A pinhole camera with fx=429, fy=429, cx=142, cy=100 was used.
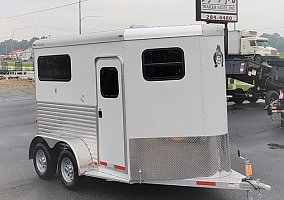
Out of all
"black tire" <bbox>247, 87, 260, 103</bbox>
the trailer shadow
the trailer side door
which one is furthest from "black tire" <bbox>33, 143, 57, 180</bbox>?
"black tire" <bbox>247, 87, 260, 103</bbox>

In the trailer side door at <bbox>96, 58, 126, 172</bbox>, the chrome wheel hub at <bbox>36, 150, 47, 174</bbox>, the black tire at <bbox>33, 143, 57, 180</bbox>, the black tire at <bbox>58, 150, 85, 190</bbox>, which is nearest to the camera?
the trailer side door at <bbox>96, 58, 126, 172</bbox>

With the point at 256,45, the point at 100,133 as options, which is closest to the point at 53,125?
the point at 100,133

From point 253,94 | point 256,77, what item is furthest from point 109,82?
point 253,94

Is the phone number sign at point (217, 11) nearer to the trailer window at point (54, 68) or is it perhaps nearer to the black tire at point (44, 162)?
the trailer window at point (54, 68)

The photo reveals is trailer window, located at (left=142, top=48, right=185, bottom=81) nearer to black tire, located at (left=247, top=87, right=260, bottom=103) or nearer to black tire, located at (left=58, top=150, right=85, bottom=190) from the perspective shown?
black tire, located at (left=58, top=150, right=85, bottom=190)

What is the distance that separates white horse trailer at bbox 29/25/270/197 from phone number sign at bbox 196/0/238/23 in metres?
12.9

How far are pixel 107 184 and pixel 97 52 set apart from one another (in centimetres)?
234

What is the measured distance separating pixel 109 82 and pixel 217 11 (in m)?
14.1

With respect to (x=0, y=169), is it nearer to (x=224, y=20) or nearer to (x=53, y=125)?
(x=53, y=125)

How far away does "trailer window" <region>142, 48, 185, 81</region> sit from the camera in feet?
20.1

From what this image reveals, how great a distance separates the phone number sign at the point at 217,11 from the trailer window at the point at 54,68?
38.7 ft

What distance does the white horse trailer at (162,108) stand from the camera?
611cm

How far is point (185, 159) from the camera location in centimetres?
620

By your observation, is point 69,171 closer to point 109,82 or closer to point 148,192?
point 148,192
